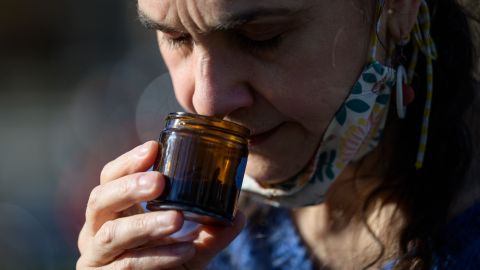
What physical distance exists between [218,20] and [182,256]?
0.64 meters

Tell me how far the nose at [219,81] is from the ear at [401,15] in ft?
1.75

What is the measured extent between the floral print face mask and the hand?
0.45m

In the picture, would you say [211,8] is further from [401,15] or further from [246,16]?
[401,15]

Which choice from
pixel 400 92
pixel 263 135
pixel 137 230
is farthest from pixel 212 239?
pixel 400 92

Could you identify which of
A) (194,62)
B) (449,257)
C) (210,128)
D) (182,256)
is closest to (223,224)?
(182,256)

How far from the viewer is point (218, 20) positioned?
75.7 inches

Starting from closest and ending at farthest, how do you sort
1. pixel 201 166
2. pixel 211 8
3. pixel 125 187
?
pixel 201 166 → pixel 125 187 → pixel 211 8

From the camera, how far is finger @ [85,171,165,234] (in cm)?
171

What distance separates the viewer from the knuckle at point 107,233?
6.14 ft

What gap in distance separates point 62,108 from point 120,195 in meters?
8.14

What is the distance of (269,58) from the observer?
203cm

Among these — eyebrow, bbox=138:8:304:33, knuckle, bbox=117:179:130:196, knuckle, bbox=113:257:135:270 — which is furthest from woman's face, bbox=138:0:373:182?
knuckle, bbox=113:257:135:270

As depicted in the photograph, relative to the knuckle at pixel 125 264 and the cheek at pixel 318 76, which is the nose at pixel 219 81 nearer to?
the cheek at pixel 318 76

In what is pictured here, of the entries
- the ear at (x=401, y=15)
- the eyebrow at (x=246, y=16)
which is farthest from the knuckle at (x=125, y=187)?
the ear at (x=401, y=15)
